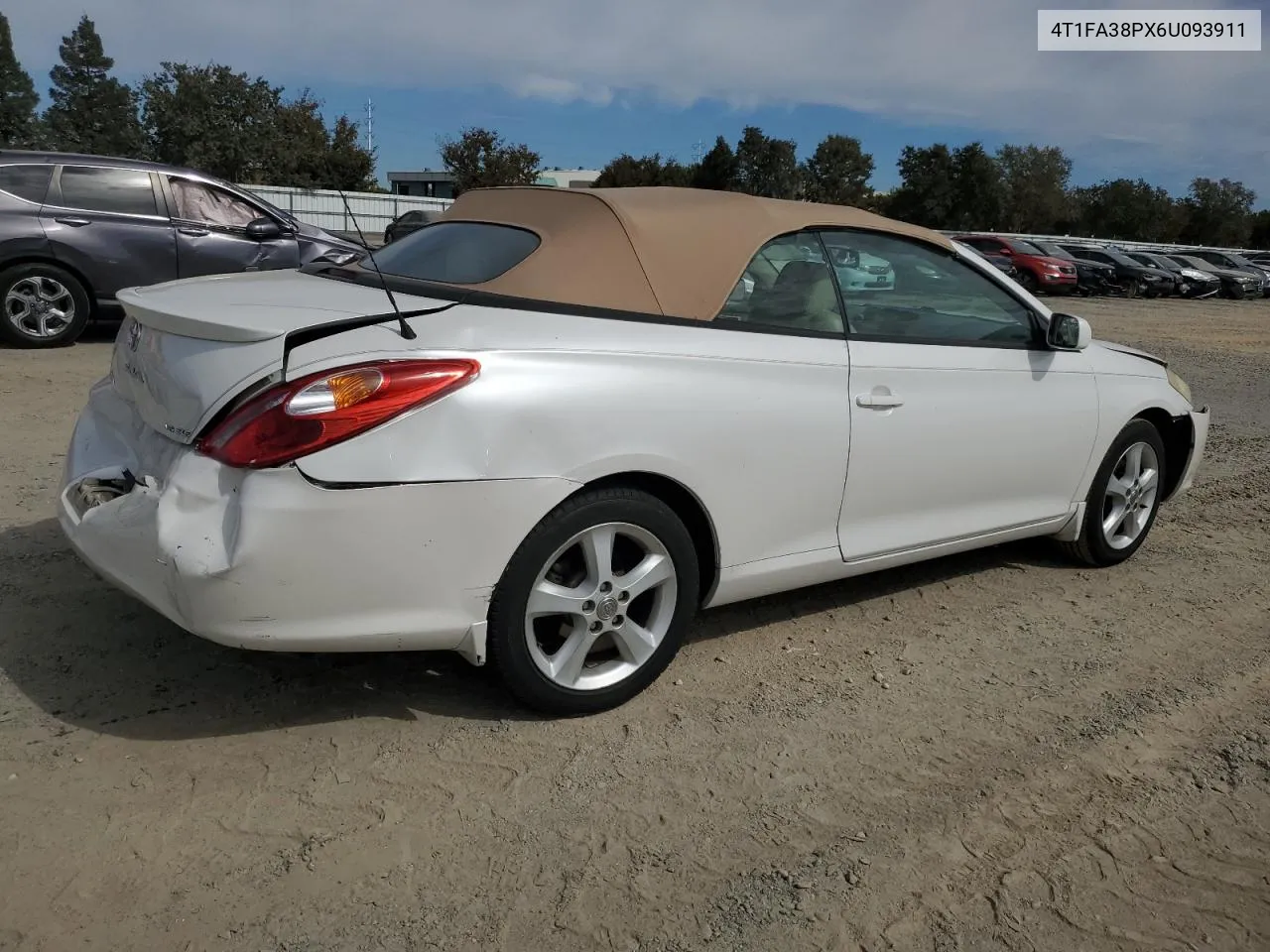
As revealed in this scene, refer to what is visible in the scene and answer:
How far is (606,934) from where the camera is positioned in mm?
2381

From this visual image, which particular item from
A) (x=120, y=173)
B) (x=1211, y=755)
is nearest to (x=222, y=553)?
(x=1211, y=755)

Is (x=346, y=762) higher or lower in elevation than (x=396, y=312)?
lower

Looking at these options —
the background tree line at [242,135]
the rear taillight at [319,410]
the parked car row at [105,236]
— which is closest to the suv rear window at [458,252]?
the rear taillight at [319,410]

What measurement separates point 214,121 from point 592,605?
5135 cm

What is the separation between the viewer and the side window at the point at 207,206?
9.93 m

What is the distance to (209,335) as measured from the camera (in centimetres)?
295

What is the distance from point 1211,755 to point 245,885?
2.81m

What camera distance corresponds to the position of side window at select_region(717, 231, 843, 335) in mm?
3598

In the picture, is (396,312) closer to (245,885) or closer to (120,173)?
(245,885)

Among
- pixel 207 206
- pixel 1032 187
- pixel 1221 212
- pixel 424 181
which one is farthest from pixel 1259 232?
pixel 207 206

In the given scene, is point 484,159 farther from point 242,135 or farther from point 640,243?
point 640,243

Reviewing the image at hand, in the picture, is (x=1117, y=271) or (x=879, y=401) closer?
(x=879, y=401)

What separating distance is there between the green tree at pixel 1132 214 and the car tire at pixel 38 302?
6793 centimetres

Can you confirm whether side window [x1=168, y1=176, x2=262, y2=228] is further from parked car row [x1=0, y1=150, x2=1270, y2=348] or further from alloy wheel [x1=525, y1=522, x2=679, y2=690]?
alloy wheel [x1=525, y1=522, x2=679, y2=690]
